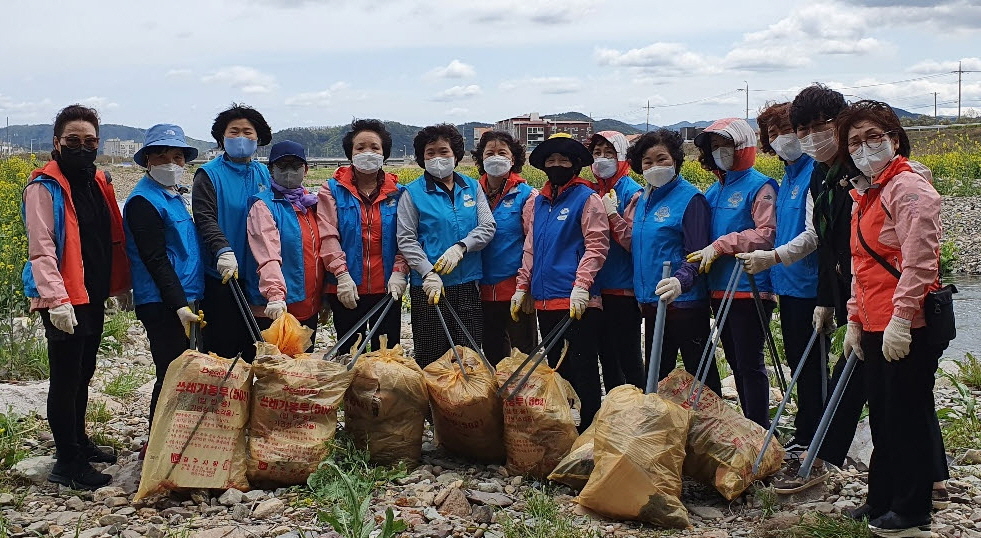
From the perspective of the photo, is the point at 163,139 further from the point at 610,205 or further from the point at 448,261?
the point at 610,205

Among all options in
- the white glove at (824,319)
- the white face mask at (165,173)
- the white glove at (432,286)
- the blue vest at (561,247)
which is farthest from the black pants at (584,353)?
the white face mask at (165,173)

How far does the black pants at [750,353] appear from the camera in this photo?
4574 millimetres

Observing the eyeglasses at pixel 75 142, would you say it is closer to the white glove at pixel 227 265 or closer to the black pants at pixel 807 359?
the white glove at pixel 227 265

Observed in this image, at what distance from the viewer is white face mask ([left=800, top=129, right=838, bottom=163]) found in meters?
4.18

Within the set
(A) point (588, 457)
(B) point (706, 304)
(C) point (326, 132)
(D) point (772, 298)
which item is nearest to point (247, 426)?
(A) point (588, 457)

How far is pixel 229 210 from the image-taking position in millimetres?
4883

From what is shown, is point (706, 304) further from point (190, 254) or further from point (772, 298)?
point (190, 254)

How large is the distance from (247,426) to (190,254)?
938mm

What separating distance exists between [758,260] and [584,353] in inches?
42.2

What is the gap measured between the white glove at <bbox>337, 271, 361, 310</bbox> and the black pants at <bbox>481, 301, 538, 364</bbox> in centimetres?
88

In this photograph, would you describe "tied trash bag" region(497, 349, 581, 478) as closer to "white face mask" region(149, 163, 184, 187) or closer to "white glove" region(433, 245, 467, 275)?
"white glove" region(433, 245, 467, 275)

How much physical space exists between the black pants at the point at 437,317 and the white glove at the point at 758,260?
162cm

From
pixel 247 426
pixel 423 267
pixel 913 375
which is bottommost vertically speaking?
pixel 247 426

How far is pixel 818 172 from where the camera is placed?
168 inches
